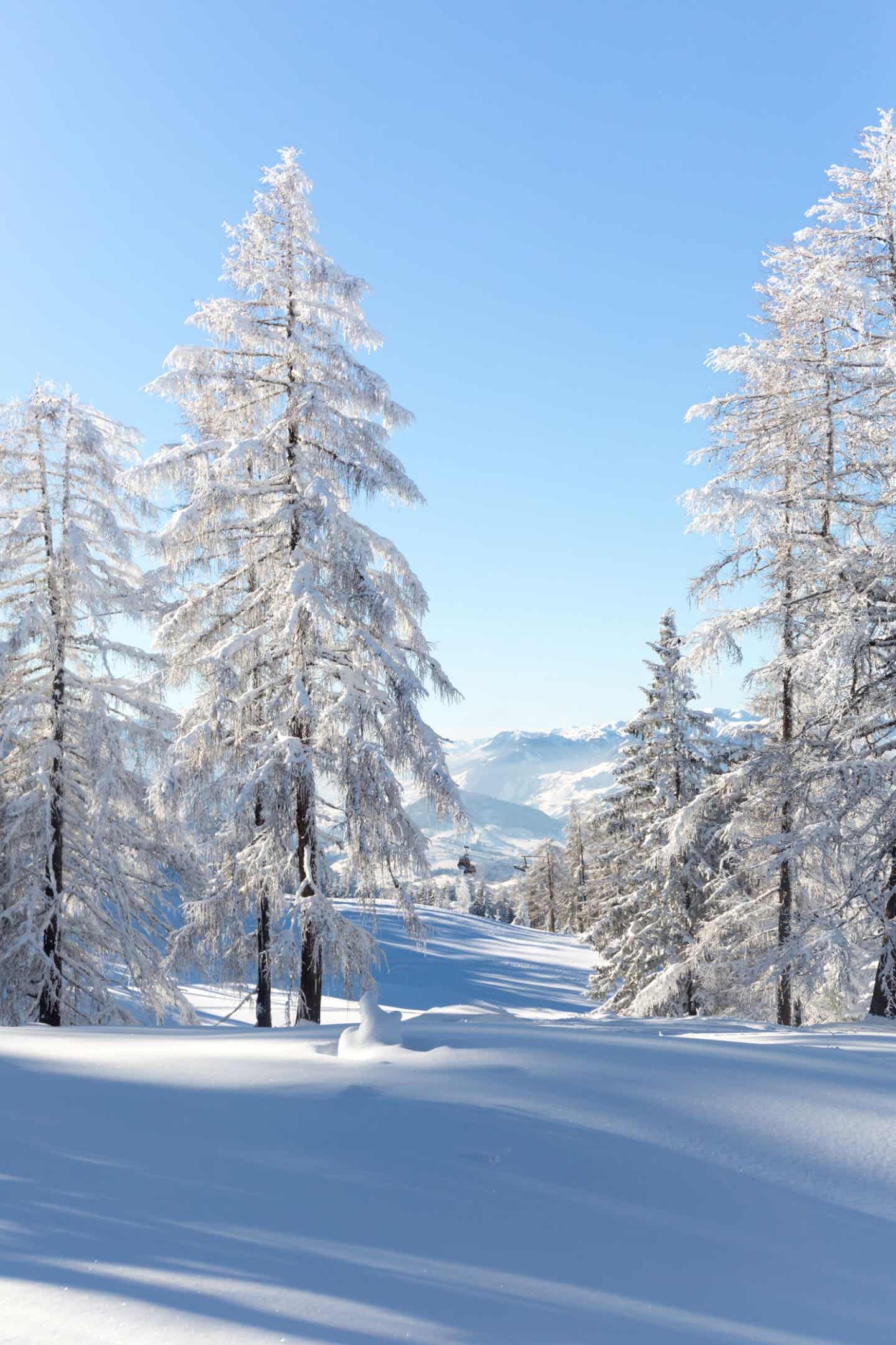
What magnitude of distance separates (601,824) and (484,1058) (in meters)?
19.3

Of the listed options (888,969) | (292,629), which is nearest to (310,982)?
(292,629)

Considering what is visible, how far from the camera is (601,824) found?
2388 centimetres

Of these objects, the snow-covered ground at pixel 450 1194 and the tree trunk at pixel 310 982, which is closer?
the snow-covered ground at pixel 450 1194

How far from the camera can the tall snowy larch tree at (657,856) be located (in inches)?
761

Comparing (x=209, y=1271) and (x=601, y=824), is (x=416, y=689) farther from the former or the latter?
(x=601, y=824)

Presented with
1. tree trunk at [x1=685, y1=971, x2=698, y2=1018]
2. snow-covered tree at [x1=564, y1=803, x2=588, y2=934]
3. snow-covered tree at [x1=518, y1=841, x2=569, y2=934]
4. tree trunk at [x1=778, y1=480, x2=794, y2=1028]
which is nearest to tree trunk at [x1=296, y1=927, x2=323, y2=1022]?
tree trunk at [x1=778, y1=480, x2=794, y2=1028]

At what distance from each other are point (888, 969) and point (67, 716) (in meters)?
11.6

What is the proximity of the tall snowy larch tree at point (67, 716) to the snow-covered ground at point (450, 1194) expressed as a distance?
269 inches

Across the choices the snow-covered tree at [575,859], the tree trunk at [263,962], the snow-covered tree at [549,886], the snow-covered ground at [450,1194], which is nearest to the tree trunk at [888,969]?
the snow-covered ground at [450,1194]

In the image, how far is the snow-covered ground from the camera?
113 inches

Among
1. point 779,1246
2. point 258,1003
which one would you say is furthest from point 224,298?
point 779,1246

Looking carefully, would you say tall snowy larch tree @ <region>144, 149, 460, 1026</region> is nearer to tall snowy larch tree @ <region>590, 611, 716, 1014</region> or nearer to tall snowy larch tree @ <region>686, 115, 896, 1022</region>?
tall snowy larch tree @ <region>686, 115, 896, 1022</region>

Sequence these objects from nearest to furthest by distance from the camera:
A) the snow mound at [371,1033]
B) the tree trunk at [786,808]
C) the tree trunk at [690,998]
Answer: the snow mound at [371,1033]
the tree trunk at [786,808]
the tree trunk at [690,998]

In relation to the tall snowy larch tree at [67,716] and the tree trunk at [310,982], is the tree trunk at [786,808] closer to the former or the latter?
the tree trunk at [310,982]
